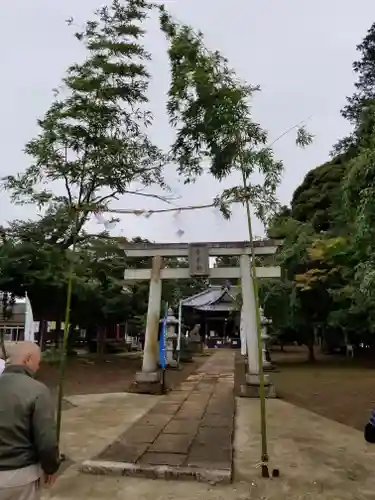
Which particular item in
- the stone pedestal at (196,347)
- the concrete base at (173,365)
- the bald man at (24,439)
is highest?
the bald man at (24,439)

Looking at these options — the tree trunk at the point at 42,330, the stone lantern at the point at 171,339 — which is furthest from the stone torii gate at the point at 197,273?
the tree trunk at the point at 42,330

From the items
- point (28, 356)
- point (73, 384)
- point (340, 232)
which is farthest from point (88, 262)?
A: point (28, 356)

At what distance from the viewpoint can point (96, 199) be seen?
14.2 metres

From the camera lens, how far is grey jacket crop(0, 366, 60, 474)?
2297mm

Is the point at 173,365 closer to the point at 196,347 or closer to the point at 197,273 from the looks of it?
the point at 197,273

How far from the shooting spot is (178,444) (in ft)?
18.6

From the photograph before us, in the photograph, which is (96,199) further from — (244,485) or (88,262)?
(244,485)

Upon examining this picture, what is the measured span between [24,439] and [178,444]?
12.1 feet

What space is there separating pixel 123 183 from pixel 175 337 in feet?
20.3

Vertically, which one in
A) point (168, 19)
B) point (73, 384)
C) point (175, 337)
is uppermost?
point (168, 19)

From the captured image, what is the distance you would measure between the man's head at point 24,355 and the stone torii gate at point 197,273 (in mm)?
8431

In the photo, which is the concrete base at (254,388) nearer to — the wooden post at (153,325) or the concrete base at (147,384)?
the concrete base at (147,384)

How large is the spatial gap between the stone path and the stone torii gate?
1434mm

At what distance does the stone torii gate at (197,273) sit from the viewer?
10.8 metres
